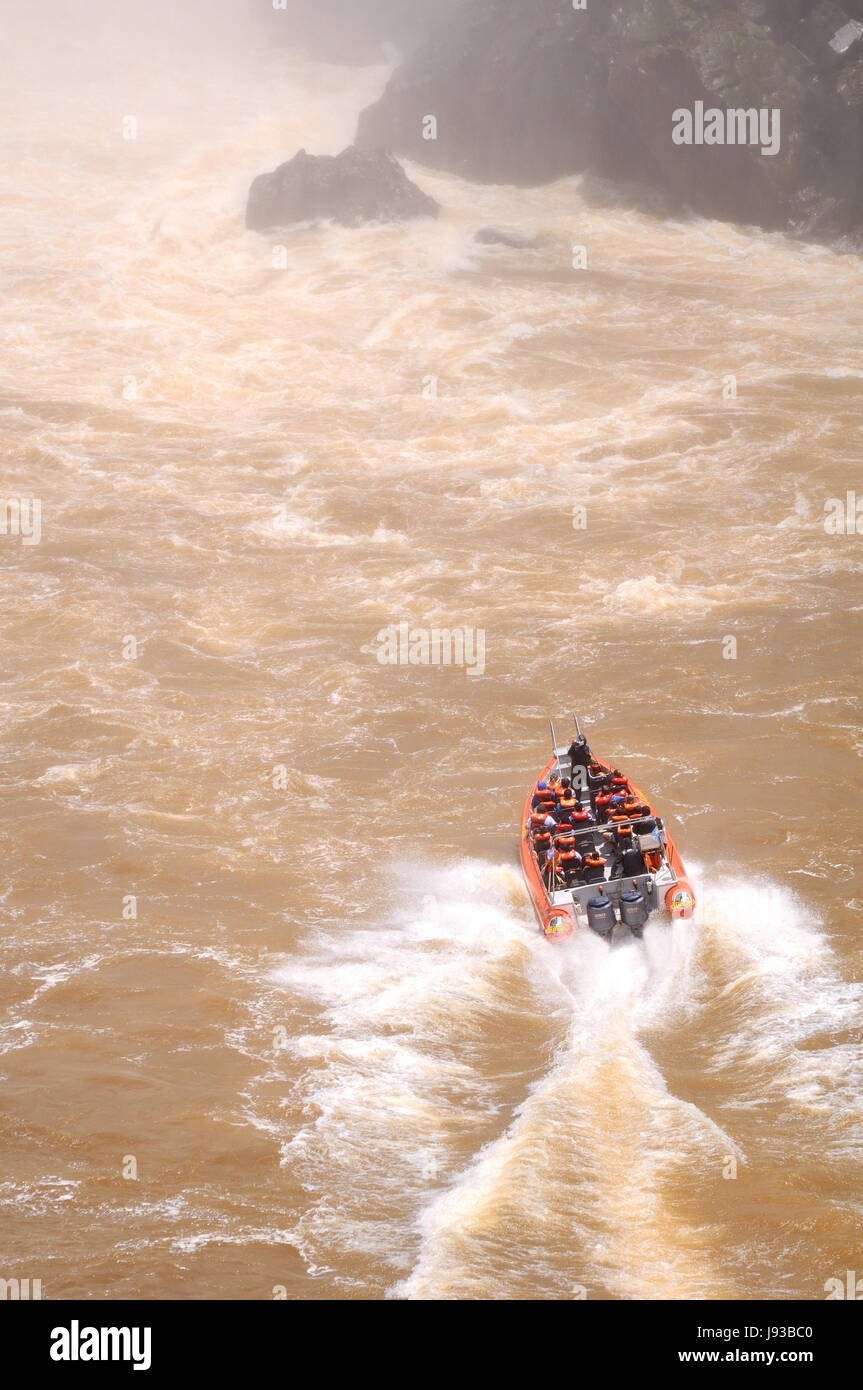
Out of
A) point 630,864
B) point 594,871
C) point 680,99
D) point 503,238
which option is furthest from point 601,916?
point 680,99

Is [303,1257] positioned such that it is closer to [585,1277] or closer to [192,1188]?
[192,1188]

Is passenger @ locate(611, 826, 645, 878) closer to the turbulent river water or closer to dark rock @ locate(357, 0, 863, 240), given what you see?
the turbulent river water

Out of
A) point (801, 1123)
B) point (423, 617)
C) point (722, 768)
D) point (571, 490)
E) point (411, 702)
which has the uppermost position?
point (571, 490)

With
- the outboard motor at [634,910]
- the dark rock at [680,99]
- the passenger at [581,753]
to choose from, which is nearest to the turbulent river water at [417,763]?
the outboard motor at [634,910]

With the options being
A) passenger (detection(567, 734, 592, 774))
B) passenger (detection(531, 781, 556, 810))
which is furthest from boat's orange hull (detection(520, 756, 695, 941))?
passenger (detection(567, 734, 592, 774))

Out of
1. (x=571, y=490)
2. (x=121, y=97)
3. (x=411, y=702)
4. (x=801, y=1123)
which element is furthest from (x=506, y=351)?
(x=121, y=97)

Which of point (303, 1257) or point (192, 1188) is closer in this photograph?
point (303, 1257)

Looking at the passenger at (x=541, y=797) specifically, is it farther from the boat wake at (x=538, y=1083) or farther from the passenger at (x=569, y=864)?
the passenger at (x=569, y=864)
